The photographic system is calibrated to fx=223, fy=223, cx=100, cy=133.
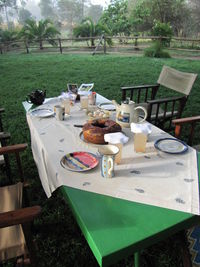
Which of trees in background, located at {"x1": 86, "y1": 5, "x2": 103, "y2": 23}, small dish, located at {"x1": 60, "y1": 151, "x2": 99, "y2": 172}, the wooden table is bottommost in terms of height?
the wooden table

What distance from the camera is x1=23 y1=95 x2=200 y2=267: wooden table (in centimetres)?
79

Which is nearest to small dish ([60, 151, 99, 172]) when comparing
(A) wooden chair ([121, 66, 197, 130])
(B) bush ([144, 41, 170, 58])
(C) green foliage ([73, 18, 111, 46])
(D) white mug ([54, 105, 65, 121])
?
(D) white mug ([54, 105, 65, 121])

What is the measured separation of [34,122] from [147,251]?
1306mm

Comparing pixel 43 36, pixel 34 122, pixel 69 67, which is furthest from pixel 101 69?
pixel 43 36

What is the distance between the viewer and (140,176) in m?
1.15

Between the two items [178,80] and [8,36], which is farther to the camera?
[8,36]

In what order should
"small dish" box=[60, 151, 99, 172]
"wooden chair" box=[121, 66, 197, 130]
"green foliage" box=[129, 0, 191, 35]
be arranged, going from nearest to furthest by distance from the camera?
"small dish" box=[60, 151, 99, 172] < "wooden chair" box=[121, 66, 197, 130] < "green foliage" box=[129, 0, 191, 35]

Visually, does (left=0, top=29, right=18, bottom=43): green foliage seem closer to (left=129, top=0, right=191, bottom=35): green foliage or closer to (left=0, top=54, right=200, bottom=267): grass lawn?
(left=0, top=54, right=200, bottom=267): grass lawn

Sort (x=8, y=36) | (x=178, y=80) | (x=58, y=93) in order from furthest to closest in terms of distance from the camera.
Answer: (x=8, y=36) → (x=58, y=93) → (x=178, y=80)

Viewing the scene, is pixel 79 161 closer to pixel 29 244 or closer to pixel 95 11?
pixel 29 244

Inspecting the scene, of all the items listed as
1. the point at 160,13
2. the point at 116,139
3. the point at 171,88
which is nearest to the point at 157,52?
the point at 171,88

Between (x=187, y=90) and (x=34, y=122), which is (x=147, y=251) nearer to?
(x=34, y=122)

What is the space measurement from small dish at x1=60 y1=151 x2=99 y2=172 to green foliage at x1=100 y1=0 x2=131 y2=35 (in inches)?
798

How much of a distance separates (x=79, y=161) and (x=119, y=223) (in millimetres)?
→ 474
